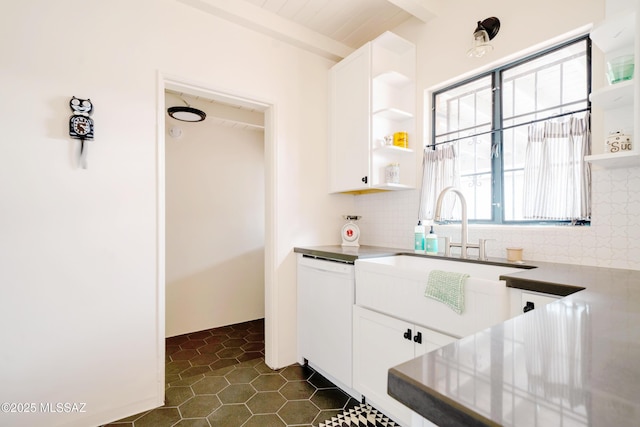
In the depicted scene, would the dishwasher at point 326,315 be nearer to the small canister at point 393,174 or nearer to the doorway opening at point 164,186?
the doorway opening at point 164,186

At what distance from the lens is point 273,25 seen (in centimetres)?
240

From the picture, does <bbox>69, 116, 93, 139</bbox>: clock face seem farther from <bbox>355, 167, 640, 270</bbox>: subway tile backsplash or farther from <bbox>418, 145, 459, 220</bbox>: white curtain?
<bbox>355, 167, 640, 270</bbox>: subway tile backsplash

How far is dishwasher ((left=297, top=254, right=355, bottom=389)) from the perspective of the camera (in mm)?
2023

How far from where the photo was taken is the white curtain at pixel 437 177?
226 centimetres

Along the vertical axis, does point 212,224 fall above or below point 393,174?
below

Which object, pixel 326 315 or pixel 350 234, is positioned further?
pixel 350 234

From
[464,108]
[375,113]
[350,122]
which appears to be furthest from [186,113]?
[464,108]

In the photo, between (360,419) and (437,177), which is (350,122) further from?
(360,419)

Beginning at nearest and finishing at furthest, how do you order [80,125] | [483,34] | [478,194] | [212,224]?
[80,125]
[483,34]
[478,194]
[212,224]

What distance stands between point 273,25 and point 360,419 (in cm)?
280

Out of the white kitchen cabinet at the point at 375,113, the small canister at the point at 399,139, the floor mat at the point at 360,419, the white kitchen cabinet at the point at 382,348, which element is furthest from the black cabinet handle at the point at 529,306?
the small canister at the point at 399,139

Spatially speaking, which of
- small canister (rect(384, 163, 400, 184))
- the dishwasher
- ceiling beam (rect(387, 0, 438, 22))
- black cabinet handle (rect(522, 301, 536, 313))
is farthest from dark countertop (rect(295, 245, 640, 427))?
ceiling beam (rect(387, 0, 438, 22))

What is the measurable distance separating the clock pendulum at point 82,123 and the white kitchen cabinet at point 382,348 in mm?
1873

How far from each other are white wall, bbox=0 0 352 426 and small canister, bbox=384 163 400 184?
136 centimetres
